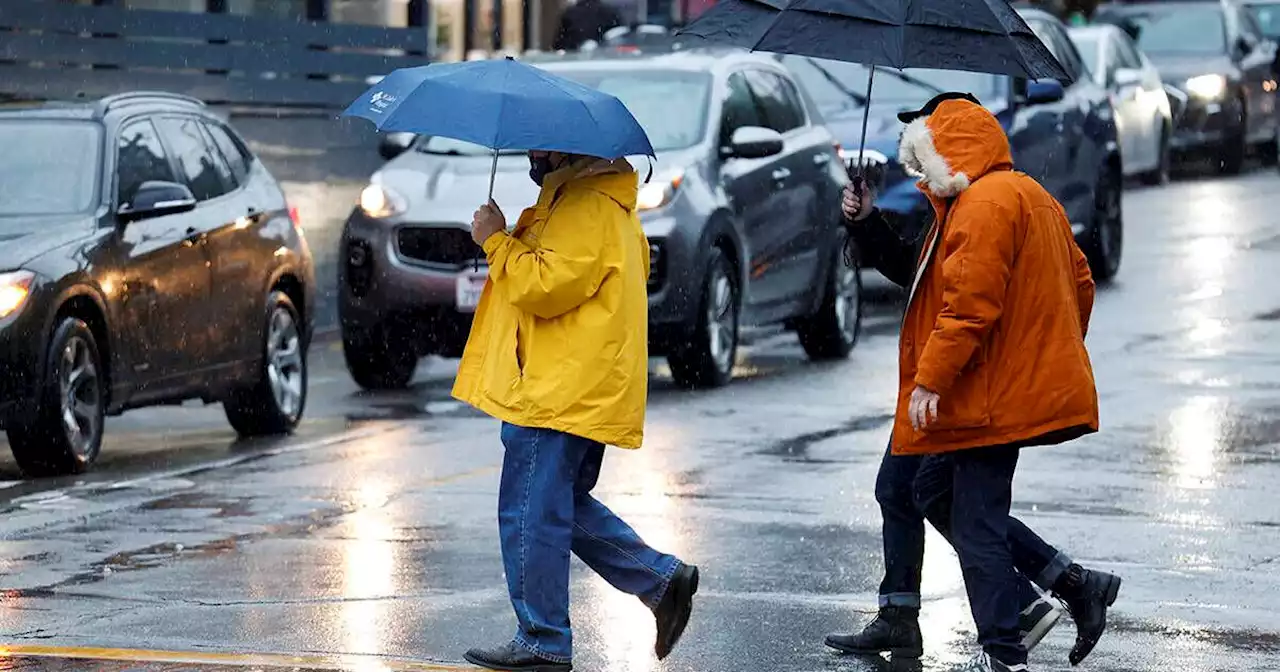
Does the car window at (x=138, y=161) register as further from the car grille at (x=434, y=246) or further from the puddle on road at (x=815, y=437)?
the puddle on road at (x=815, y=437)

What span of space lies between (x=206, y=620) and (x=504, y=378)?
4.92 feet

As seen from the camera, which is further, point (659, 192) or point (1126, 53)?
point (1126, 53)

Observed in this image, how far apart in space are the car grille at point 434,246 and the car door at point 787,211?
1.72 metres

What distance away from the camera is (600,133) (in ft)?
22.7

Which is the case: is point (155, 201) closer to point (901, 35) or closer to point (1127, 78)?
point (901, 35)

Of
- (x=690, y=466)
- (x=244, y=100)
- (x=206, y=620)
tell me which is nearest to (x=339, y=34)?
(x=244, y=100)

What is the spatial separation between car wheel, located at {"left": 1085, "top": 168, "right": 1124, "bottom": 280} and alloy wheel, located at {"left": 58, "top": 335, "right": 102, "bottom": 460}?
9.89 m

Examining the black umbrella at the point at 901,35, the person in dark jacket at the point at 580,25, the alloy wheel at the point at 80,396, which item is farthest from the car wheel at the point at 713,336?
the person in dark jacket at the point at 580,25

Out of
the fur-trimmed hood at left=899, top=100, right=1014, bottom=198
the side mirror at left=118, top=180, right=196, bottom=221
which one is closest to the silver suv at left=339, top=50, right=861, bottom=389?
the side mirror at left=118, top=180, right=196, bottom=221

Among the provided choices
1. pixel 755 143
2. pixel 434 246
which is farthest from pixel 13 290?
pixel 755 143

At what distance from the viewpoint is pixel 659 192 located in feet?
46.5

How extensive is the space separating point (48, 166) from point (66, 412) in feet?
4.20

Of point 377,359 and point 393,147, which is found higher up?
point 393,147

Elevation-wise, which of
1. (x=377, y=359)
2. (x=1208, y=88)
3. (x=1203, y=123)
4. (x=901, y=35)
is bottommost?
(x=1203, y=123)
